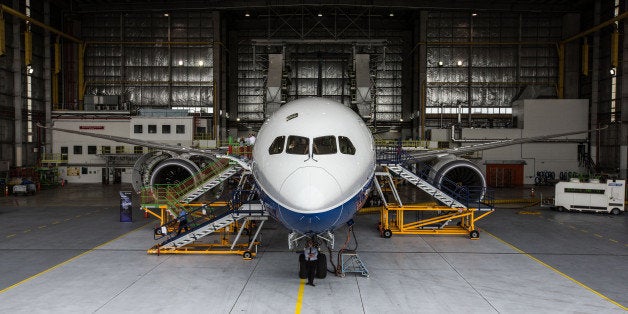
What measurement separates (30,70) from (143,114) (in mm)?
13076

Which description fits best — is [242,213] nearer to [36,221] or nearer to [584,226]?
[36,221]

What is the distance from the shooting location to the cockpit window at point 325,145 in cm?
1060

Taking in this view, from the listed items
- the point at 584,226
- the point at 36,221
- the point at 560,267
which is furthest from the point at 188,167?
the point at 584,226

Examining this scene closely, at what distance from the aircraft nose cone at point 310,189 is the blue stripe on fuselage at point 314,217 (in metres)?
Result: 0.22

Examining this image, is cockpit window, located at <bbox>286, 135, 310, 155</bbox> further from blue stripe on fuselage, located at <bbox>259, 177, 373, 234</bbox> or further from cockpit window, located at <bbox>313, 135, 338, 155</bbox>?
blue stripe on fuselage, located at <bbox>259, 177, 373, 234</bbox>

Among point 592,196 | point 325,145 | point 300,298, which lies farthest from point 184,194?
point 592,196

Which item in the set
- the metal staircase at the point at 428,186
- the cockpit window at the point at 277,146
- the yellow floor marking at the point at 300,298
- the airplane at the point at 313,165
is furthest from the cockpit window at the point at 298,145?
the metal staircase at the point at 428,186

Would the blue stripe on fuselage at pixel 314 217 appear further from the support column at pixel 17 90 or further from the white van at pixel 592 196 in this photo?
the support column at pixel 17 90

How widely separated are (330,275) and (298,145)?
16.6 feet

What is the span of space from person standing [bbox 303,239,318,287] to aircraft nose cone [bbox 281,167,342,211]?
3.07m

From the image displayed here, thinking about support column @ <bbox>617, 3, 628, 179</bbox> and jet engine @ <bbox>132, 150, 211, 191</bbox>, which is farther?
support column @ <bbox>617, 3, 628, 179</bbox>

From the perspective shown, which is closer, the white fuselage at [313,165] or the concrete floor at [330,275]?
the white fuselage at [313,165]

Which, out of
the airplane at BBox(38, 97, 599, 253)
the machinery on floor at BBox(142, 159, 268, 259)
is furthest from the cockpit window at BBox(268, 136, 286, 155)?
the machinery on floor at BBox(142, 159, 268, 259)

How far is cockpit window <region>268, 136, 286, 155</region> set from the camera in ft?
35.9
